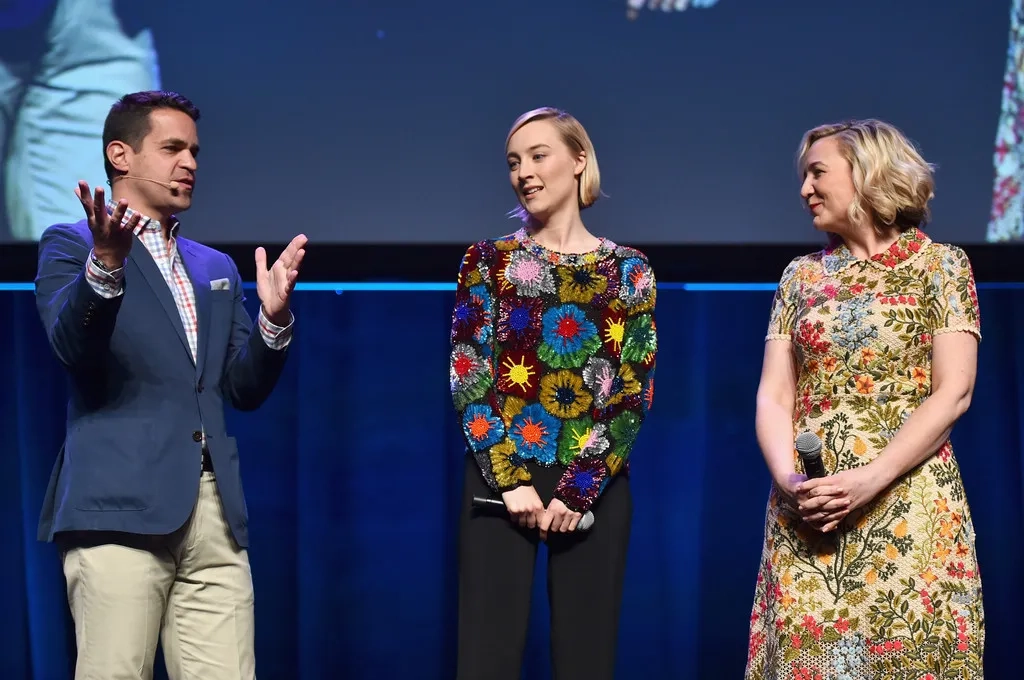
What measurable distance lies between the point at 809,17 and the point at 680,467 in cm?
138

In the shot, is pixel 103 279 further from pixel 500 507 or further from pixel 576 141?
pixel 576 141

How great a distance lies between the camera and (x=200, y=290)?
2.24 m

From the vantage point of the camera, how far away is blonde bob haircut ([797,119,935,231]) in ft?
7.11

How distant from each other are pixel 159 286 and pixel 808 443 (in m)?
1.23

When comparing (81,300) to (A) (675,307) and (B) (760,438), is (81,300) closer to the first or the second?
(B) (760,438)

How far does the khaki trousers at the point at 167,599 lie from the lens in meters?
2.00

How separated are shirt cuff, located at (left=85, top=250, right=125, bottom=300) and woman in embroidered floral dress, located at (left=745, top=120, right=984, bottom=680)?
122cm

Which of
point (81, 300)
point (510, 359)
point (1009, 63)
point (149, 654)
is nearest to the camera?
point (81, 300)

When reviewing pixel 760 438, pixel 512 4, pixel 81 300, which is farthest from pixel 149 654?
pixel 512 4

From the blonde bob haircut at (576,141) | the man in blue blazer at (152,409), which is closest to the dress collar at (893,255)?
the blonde bob haircut at (576,141)

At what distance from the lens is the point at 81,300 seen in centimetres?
189

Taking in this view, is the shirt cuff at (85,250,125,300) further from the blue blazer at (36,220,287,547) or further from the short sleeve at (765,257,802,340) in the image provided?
the short sleeve at (765,257,802,340)

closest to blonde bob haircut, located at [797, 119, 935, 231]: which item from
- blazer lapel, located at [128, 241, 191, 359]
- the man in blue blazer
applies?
the man in blue blazer

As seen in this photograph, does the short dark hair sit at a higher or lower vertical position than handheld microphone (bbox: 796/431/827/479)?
higher
